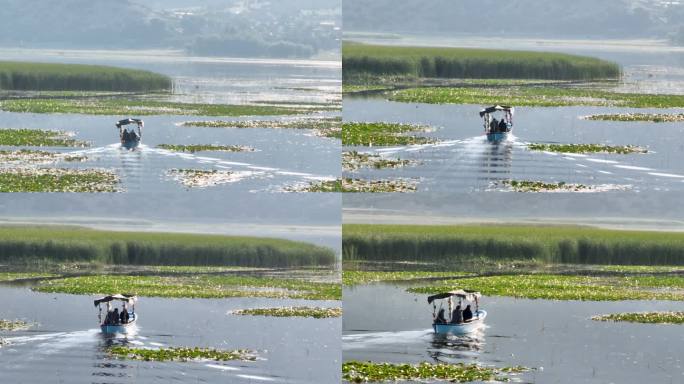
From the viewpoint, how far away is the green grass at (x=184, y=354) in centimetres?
1770

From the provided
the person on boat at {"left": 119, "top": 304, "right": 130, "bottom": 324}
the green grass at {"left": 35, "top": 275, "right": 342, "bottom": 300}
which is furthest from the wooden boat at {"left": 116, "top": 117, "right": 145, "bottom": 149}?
the person on boat at {"left": 119, "top": 304, "right": 130, "bottom": 324}

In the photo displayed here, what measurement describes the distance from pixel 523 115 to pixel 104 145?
5154mm

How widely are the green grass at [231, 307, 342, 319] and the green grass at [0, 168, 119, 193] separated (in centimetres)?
221

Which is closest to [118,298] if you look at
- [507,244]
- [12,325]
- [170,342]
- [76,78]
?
[170,342]

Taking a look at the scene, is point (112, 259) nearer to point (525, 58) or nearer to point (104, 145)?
point (104, 145)

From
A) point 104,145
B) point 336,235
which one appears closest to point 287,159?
point 336,235

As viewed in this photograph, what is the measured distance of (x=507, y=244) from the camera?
1748cm

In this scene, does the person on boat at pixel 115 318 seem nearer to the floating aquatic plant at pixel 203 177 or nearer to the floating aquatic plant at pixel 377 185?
the floating aquatic plant at pixel 203 177

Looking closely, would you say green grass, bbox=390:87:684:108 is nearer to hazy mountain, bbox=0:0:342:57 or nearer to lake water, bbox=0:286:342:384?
hazy mountain, bbox=0:0:342:57

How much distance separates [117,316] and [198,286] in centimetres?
104

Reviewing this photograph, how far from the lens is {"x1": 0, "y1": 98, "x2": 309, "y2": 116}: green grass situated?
1850cm

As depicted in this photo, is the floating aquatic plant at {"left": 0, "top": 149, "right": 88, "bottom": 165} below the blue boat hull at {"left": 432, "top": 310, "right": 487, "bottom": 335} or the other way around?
the other way around

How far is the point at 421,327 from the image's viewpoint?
1739 cm

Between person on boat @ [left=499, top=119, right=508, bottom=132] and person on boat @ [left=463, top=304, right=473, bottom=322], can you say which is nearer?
person on boat @ [left=463, top=304, right=473, bottom=322]
